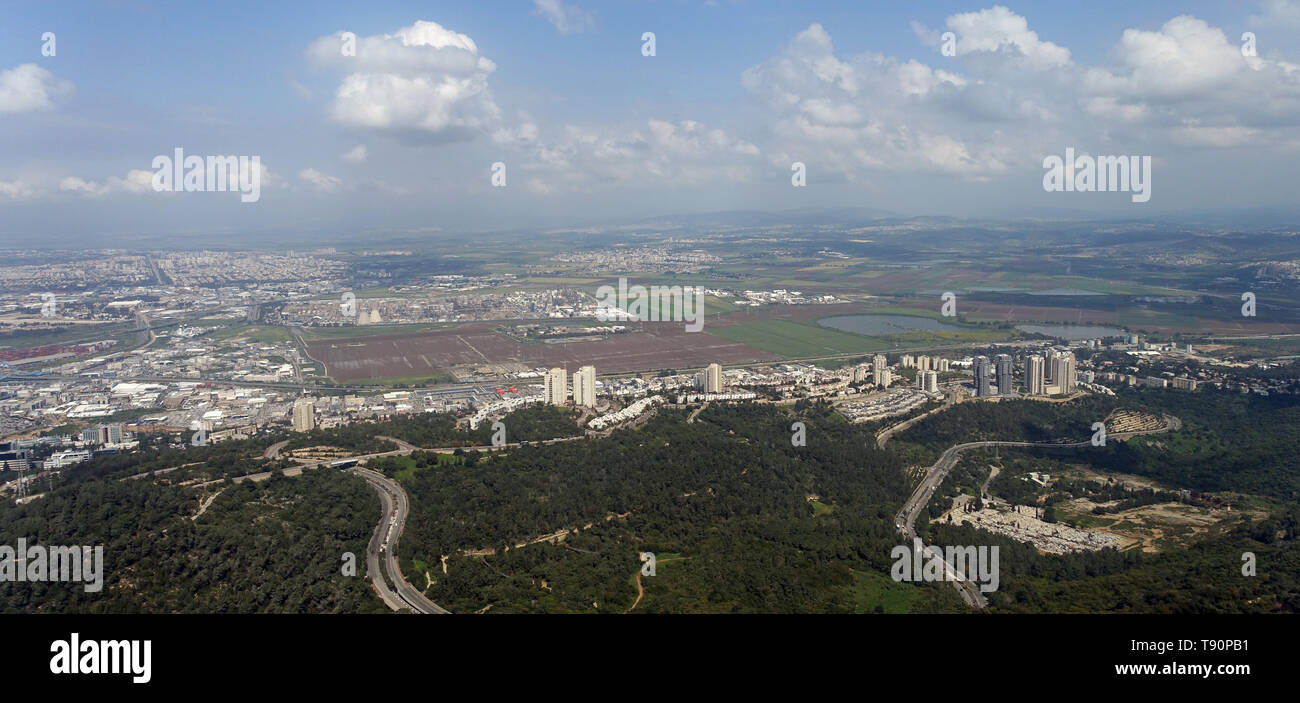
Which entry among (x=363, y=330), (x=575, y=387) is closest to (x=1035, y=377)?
(x=575, y=387)

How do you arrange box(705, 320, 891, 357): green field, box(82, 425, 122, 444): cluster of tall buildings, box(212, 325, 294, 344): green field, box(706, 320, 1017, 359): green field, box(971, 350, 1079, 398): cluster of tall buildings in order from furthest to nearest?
box(212, 325, 294, 344): green field, box(706, 320, 1017, 359): green field, box(705, 320, 891, 357): green field, box(971, 350, 1079, 398): cluster of tall buildings, box(82, 425, 122, 444): cluster of tall buildings

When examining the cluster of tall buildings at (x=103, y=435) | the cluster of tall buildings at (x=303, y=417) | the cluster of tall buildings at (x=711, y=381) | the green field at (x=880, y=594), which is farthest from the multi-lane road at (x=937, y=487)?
the cluster of tall buildings at (x=103, y=435)

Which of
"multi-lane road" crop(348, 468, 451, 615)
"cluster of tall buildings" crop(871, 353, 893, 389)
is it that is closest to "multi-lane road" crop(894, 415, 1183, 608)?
"cluster of tall buildings" crop(871, 353, 893, 389)

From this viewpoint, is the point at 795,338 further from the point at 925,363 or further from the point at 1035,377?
the point at 1035,377

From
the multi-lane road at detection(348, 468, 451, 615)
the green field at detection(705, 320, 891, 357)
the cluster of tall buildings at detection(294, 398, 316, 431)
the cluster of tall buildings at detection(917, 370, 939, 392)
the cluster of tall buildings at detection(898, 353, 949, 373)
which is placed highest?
the green field at detection(705, 320, 891, 357)

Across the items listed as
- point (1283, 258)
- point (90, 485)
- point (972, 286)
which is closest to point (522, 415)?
point (90, 485)

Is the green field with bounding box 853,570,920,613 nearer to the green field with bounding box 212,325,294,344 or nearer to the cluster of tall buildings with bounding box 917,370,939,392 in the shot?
the cluster of tall buildings with bounding box 917,370,939,392

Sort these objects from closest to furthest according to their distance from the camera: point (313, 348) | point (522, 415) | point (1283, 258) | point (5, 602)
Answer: point (5, 602) < point (522, 415) < point (313, 348) < point (1283, 258)

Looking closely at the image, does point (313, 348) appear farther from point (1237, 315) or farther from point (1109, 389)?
point (1237, 315)
